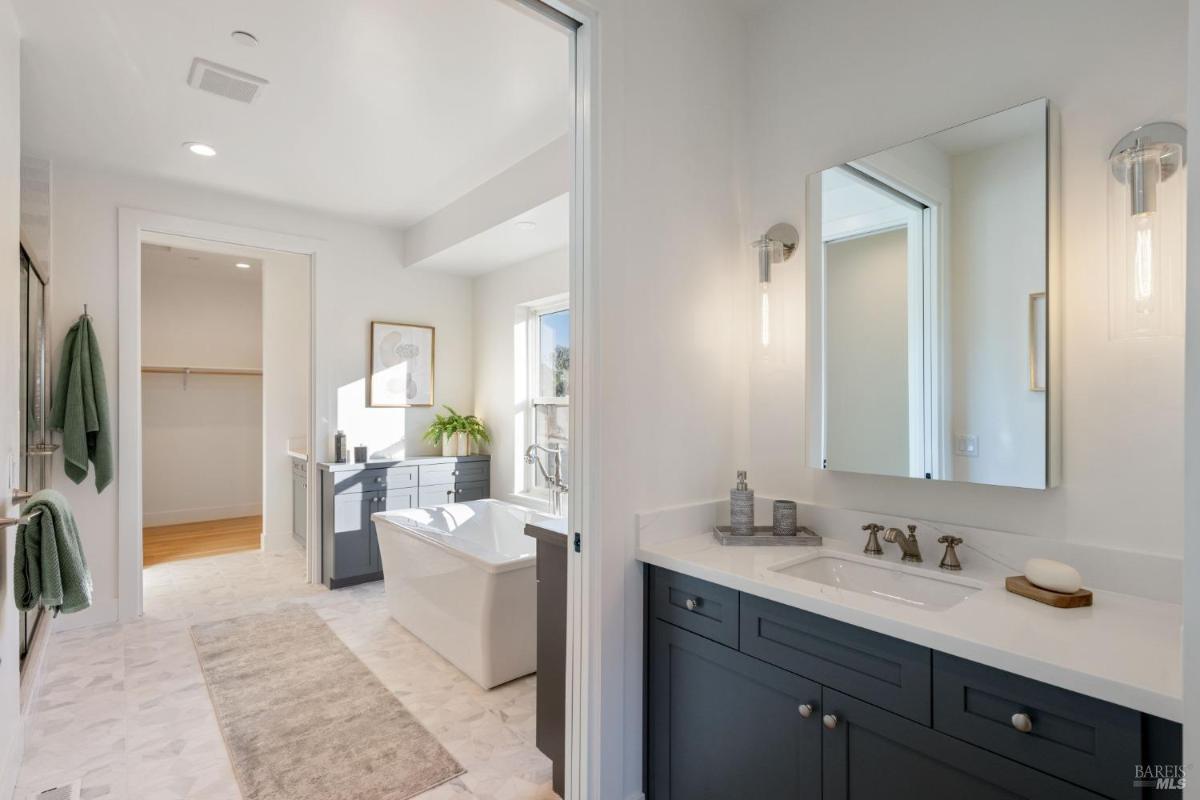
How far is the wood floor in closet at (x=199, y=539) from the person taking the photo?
16.3 ft

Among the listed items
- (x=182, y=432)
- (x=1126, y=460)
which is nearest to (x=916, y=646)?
(x=1126, y=460)

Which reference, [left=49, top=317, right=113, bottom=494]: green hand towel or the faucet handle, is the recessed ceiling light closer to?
[left=49, top=317, right=113, bottom=494]: green hand towel

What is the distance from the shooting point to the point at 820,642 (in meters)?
1.30

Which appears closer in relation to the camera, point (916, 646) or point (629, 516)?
point (916, 646)

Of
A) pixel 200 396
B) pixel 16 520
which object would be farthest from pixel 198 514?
pixel 16 520

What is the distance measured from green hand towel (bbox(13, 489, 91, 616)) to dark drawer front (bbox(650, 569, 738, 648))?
5.95 feet

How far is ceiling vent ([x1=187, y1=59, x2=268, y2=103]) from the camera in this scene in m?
2.37

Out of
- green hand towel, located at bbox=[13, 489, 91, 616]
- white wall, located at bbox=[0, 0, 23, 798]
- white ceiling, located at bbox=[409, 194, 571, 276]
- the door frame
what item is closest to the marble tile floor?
white wall, located at bbox=[0, 0, 23, 798]

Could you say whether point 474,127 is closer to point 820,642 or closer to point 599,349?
point 599,349

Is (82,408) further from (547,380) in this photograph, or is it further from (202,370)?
(202,370)

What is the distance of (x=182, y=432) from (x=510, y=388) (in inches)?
164

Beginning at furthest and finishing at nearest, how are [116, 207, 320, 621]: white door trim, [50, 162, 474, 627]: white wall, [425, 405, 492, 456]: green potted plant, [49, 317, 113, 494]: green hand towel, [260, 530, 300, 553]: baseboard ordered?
[260, 530, 300, 553]: baseboard → [425, 405, 492, 456]: green potted plant → [116, 207, 320, 621]: white door trim → [50, 162, 474, 627]: white wall → [49, 317, 113, 494]: green hand towel

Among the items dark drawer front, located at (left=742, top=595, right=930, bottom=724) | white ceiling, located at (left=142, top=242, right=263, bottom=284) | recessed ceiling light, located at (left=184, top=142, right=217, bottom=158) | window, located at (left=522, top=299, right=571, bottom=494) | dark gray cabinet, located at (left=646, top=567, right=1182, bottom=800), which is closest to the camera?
dark gray cabinet, located at (left=646, top=567, right=1182, bottom=800)

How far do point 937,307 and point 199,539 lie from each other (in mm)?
6303
